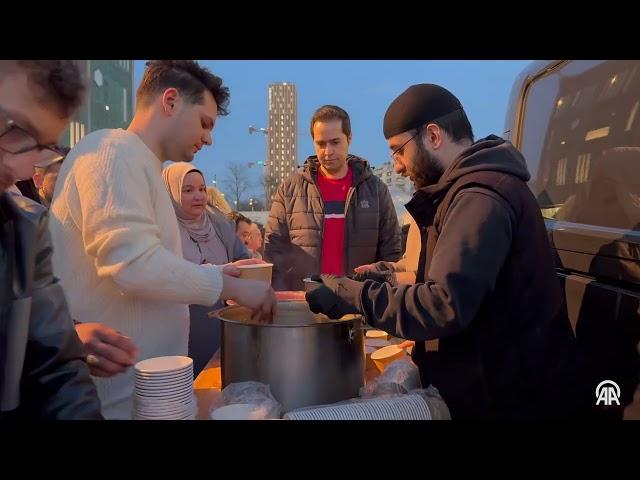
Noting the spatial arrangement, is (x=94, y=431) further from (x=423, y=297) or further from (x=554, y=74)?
(x=554, y=74)

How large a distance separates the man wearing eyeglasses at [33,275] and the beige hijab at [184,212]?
1846mm

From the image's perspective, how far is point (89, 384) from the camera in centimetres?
102

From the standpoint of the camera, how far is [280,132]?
5.59 metres

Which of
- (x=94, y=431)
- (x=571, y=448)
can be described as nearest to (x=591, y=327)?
(x=571, y=448)

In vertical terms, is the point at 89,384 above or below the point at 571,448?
above

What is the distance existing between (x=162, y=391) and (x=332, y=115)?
2277mm

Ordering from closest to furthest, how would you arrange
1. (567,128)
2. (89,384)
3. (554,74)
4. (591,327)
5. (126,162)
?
(89,384)
(126,162)
(591,327)
(567,128)
(554,74)

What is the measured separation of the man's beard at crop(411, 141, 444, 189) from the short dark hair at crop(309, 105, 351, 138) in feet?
5.19

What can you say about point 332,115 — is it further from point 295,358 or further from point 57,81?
point 57,81

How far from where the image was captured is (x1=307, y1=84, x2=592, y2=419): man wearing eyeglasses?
48.8 inches

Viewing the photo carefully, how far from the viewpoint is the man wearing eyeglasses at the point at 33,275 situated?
2.80 ft
